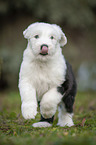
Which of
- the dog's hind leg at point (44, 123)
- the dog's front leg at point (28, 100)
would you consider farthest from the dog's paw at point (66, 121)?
the dog's front leg at point (28, 100)

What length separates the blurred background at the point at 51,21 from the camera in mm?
11305

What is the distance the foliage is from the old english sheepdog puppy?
305 inches

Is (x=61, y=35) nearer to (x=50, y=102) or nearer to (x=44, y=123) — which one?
(x=50, y=102)

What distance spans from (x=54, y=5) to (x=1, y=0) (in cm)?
251

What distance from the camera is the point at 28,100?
12.1 ft

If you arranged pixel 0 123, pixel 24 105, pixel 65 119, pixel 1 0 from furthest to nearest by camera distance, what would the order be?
pixel 1 0 < pixel 65 119 < pixel 0 123 < pixel 24 105

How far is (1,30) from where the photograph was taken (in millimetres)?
12820

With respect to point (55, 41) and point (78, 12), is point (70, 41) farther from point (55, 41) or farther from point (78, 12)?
point (55, 41)

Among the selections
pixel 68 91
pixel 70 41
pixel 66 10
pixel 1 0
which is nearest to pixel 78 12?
pixel 66 10

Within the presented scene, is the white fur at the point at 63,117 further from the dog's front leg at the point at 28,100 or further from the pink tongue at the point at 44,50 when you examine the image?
the pink tongue at the point at 44,50

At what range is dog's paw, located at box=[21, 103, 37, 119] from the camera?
3508mm

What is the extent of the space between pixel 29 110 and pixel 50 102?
1.19 feet

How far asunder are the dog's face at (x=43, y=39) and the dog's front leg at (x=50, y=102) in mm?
610

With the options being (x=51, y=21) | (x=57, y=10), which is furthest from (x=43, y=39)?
(x=51, y=21)
